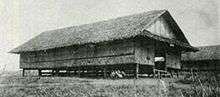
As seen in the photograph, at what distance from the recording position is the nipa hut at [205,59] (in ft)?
94.0

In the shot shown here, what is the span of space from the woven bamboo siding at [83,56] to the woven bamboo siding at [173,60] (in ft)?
11.4

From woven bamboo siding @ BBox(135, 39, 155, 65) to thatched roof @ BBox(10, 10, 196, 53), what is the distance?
798 mm

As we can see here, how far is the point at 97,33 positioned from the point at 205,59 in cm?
→ 1294

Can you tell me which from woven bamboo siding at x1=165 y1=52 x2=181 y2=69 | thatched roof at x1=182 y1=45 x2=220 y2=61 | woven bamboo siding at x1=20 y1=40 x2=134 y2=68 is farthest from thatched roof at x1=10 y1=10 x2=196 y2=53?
thatched roof at x1=182 y1=45 x2=220 y2=61

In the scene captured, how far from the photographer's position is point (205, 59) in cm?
2908

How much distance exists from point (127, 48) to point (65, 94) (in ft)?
26.8

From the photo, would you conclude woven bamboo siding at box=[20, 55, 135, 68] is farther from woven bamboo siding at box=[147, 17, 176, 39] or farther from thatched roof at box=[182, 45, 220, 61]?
thatched roof at box=[182, 45, 220, 61]

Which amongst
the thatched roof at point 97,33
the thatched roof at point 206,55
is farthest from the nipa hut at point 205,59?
the thatched roof at point 97,33

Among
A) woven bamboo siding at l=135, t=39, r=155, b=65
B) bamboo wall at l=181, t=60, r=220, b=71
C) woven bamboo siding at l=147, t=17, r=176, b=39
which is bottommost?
bamboo wall at l=181, t=60, r=220, b=71

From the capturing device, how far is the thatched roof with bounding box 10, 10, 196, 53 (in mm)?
18000

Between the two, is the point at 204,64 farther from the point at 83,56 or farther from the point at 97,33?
the point at 83,56

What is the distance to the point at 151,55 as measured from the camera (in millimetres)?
18625

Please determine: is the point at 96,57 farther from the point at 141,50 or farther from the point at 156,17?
the point at 156,17

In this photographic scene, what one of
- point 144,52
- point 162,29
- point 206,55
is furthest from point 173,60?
point 206,55
